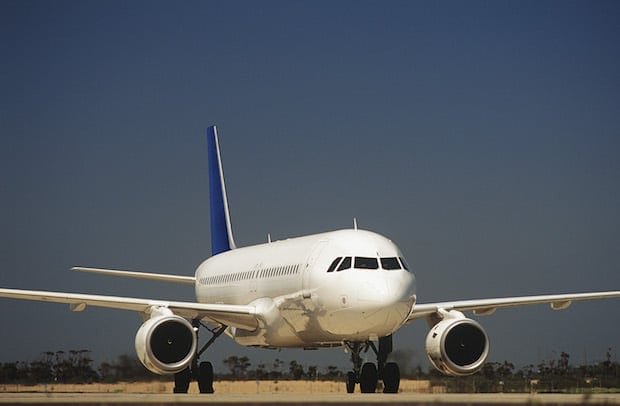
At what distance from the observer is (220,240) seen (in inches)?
1820

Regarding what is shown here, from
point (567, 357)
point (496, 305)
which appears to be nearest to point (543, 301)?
point (496, 305)

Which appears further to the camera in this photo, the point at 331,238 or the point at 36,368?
the point at 36,368

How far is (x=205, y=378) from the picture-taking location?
32.7 meters

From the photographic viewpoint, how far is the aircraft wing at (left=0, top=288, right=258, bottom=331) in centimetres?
3038

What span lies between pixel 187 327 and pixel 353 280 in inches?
158

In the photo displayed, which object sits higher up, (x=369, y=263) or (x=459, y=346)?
(x=369, y=263)

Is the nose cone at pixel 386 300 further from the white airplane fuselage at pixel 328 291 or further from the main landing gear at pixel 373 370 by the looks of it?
the main landing gear at pixel 373 370

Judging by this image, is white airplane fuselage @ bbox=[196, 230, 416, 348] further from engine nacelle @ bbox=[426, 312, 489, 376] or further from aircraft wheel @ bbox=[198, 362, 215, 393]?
engine nacelle @ bbox=[426, 312, 489, 376]

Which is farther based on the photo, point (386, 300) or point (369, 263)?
point (369, 263)

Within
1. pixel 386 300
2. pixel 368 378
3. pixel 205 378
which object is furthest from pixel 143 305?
pixel 386 300

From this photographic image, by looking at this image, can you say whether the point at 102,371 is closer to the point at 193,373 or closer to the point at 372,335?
the point at 193,373

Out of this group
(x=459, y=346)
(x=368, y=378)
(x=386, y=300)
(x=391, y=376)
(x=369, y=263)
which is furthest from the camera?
(x=391, y=376)

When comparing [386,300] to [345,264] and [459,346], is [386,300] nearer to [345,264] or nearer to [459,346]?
[345,264]

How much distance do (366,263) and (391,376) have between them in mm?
3188
